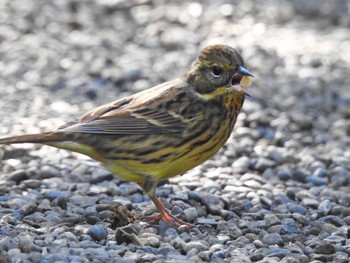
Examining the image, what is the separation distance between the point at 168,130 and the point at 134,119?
12.0 inches

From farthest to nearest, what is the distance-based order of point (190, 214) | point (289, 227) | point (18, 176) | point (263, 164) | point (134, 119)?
1. point (263, 164)
2. point (18, 176)
3. point (134, 119)
4. point (190, 214)
5. point (289, 227)

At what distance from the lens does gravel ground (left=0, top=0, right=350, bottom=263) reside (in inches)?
265

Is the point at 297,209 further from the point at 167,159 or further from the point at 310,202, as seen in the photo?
the point at 167,159

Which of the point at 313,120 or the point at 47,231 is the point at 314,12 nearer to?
the point at 313,120

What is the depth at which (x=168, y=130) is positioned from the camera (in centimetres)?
739

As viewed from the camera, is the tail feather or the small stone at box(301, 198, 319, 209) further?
the small stone at box(301, 198, 319, 209)

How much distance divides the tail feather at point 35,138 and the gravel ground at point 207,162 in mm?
515

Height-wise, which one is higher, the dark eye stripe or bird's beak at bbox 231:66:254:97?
the dark eye stripe

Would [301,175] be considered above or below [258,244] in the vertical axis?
above

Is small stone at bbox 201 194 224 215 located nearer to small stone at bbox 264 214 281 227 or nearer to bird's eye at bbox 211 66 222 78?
small stone at bbox 264 214 281 227

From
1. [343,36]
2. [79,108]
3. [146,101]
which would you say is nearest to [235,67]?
[146,101]

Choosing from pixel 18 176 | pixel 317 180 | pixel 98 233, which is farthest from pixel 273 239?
pixel 18 176

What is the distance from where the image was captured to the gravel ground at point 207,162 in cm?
673

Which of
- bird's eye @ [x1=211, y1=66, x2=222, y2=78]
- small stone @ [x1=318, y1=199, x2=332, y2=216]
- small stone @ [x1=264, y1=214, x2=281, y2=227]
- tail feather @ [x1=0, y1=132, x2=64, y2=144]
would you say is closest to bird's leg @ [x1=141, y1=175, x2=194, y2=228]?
small stone @ [x1=264, y1=214, x2=281, y2=227]
